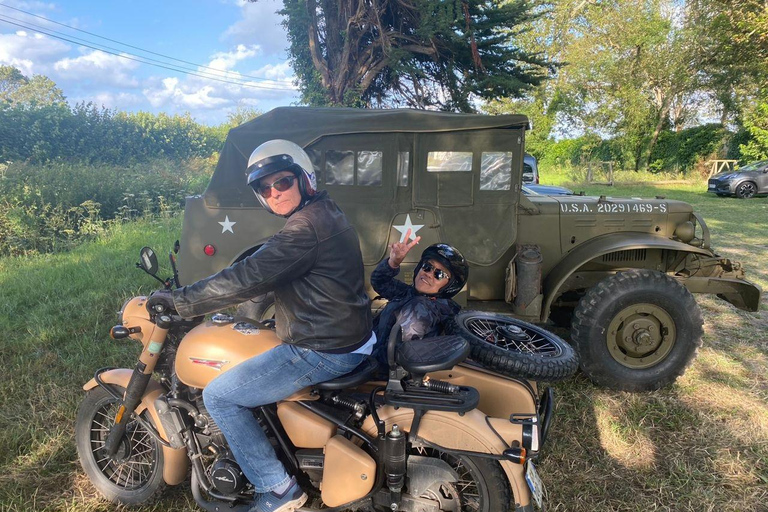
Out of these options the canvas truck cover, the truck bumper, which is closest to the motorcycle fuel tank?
the canvas truck cover

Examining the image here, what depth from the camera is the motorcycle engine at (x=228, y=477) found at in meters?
2.21

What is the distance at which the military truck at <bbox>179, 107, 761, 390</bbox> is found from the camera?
3.77m

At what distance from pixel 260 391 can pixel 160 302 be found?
0.58 m

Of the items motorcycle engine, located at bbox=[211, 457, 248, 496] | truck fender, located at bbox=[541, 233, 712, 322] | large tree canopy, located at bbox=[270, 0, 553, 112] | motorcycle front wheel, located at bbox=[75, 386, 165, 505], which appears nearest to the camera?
motorcycle engine, located at bbox=[211, 457, 248, 496]

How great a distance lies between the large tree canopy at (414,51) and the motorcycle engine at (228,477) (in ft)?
35.9

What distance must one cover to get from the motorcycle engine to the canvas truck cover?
6.99ft

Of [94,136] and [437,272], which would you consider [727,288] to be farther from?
[94,136]

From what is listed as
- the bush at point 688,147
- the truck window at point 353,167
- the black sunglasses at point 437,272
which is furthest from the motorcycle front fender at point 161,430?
the bush at point 688,147

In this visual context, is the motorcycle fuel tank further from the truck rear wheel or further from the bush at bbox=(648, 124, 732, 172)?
the bush at bbox=(648, 124, 732, 172)

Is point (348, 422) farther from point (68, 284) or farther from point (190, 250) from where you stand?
point (68, 284)

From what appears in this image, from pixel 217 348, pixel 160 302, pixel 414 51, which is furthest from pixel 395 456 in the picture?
pixel 414 51

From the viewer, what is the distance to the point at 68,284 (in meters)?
6.05

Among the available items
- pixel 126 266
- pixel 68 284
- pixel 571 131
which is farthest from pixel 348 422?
pixel 571 131

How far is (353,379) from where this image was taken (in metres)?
2.15
